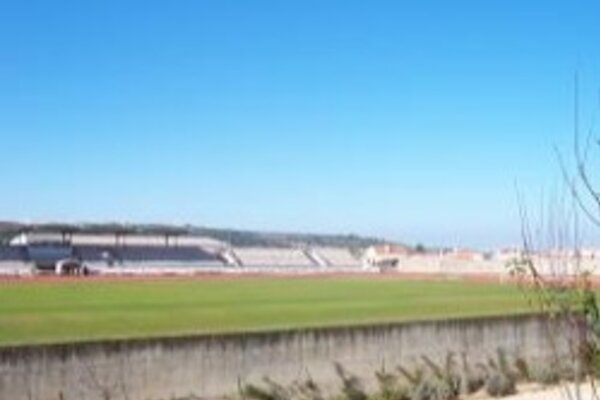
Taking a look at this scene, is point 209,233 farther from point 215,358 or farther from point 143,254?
point 215,358

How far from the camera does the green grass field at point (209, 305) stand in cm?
3369

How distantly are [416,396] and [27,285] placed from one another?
3573 cm

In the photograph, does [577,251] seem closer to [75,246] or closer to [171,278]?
[171,278]

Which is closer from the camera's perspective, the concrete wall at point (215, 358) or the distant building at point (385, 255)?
the concrete wall at point (215, 358)

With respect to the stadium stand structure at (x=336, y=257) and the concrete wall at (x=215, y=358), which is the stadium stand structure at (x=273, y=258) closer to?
the stadium stand structure at (x=336, y=257)

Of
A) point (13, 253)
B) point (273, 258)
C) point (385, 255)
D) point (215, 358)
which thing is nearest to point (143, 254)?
point (13, 253)

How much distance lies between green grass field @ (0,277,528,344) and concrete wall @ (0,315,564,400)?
146 cm

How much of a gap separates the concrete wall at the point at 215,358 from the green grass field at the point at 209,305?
1.46 m

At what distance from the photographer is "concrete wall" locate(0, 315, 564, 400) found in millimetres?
22188

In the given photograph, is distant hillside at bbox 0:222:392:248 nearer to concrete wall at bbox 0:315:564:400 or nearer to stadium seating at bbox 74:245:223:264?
stadium seating at bbox 74:245:223:264

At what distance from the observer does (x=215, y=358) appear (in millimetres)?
25172

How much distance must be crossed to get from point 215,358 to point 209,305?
2007 centimetres

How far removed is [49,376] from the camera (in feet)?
72.9

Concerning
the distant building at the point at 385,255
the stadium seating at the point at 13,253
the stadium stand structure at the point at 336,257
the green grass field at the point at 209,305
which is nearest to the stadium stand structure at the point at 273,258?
the stadium stand structure at the point at 336,257
